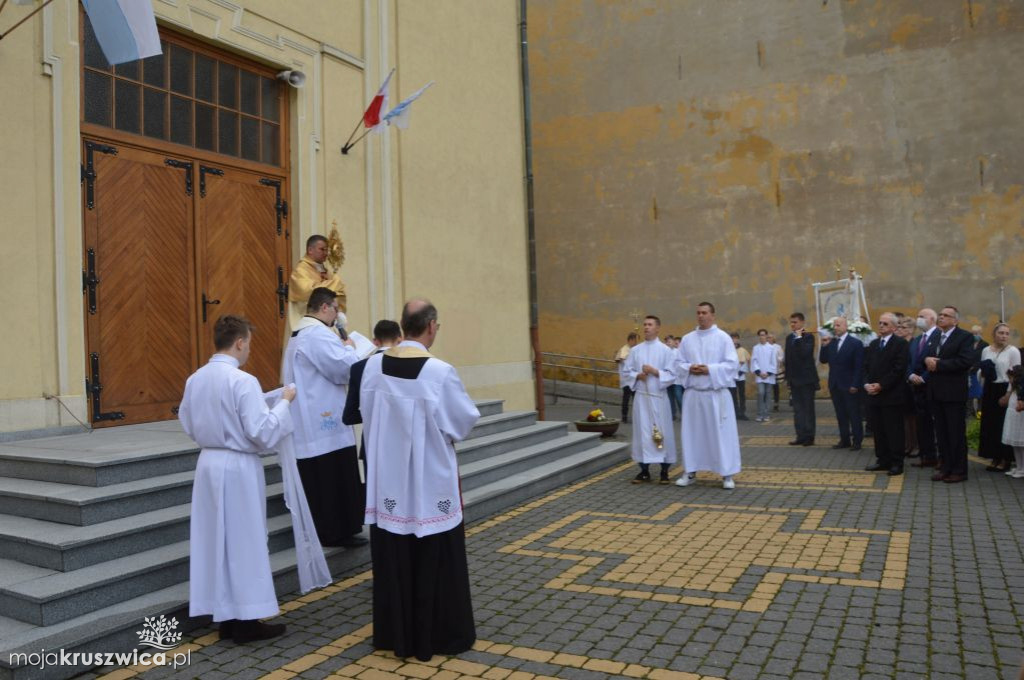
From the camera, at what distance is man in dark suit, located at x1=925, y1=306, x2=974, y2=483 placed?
28.9 feet

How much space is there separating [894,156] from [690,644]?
58.2ft

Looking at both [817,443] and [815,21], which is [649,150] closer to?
[815,21]

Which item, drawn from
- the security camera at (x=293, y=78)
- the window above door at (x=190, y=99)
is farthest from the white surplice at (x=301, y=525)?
the security camera at (x=293, y=78)

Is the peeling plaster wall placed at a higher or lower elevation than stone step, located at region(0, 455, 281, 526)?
higher

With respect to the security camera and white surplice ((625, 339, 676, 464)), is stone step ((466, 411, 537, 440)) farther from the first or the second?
the security camera

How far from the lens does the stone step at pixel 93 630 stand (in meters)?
3.97

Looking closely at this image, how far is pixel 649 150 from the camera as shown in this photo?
21.5 metres

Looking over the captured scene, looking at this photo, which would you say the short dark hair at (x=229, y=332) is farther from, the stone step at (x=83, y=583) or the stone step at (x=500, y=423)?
the stone step at (x=500, y=423)

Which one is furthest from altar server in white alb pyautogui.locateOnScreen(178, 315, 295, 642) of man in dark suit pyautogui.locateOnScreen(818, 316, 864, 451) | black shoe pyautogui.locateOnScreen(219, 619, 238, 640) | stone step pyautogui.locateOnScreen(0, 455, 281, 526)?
man in dark suit pyautogui.locateOnScreen(818, 316, 864, 451)

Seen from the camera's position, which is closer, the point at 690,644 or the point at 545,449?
the point at 690,644

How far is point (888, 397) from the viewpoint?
9609 millimetres

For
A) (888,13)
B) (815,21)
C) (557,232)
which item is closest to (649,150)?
(557,232)

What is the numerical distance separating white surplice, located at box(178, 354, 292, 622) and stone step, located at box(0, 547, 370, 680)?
0.95ft

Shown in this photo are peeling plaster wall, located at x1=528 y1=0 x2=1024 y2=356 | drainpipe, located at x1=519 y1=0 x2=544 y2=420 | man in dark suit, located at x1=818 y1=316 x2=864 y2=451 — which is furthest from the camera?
peeling plaster wall, located at x1=528 y1=0 x2=1024 y2=356
